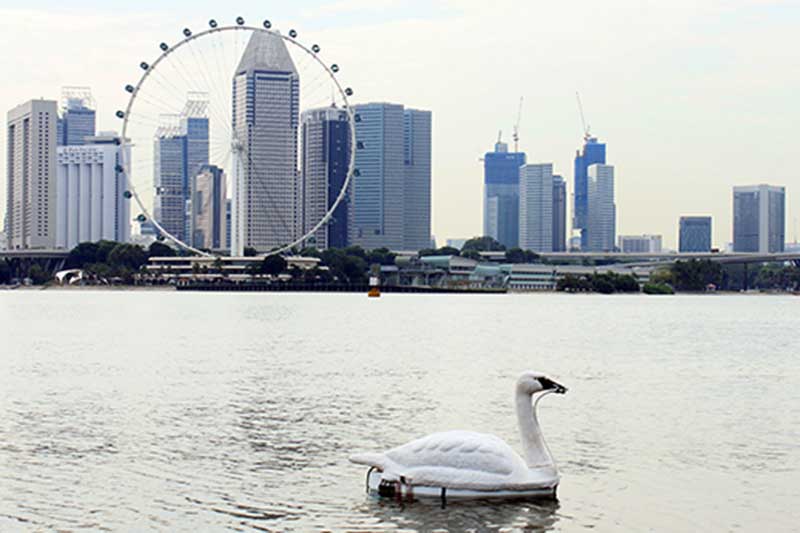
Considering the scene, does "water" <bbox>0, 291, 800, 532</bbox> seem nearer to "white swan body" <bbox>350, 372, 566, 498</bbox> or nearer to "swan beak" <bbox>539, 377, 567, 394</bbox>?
"white swan body" <bbox>350, 372, 566, 498</bbox>

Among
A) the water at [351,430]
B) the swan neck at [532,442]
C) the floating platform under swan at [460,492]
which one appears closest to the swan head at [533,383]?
the swan neck at [532,442]

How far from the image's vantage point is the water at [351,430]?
19594 mm

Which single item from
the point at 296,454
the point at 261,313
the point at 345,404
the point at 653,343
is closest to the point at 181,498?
the point at 296,454

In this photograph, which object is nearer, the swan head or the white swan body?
the white swan body

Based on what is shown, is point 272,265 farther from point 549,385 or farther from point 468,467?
point 468,467

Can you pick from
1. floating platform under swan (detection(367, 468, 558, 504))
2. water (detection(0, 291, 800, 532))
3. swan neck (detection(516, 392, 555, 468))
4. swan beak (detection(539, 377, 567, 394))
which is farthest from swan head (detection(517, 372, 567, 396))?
water (detection(0, 291, 800, 532))

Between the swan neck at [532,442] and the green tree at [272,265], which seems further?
the green tree at [272,265]

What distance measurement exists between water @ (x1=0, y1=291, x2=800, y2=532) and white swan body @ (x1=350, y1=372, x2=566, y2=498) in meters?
0.32

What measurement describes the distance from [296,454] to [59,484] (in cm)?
490

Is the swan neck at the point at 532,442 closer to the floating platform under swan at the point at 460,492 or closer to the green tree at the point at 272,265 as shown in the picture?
the floating platform under swan at the point at 460,492

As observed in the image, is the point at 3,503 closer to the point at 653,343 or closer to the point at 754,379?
the point at 754,379

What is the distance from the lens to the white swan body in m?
19.7

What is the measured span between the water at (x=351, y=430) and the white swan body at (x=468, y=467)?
322 mm

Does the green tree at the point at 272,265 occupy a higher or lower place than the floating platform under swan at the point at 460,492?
higher
